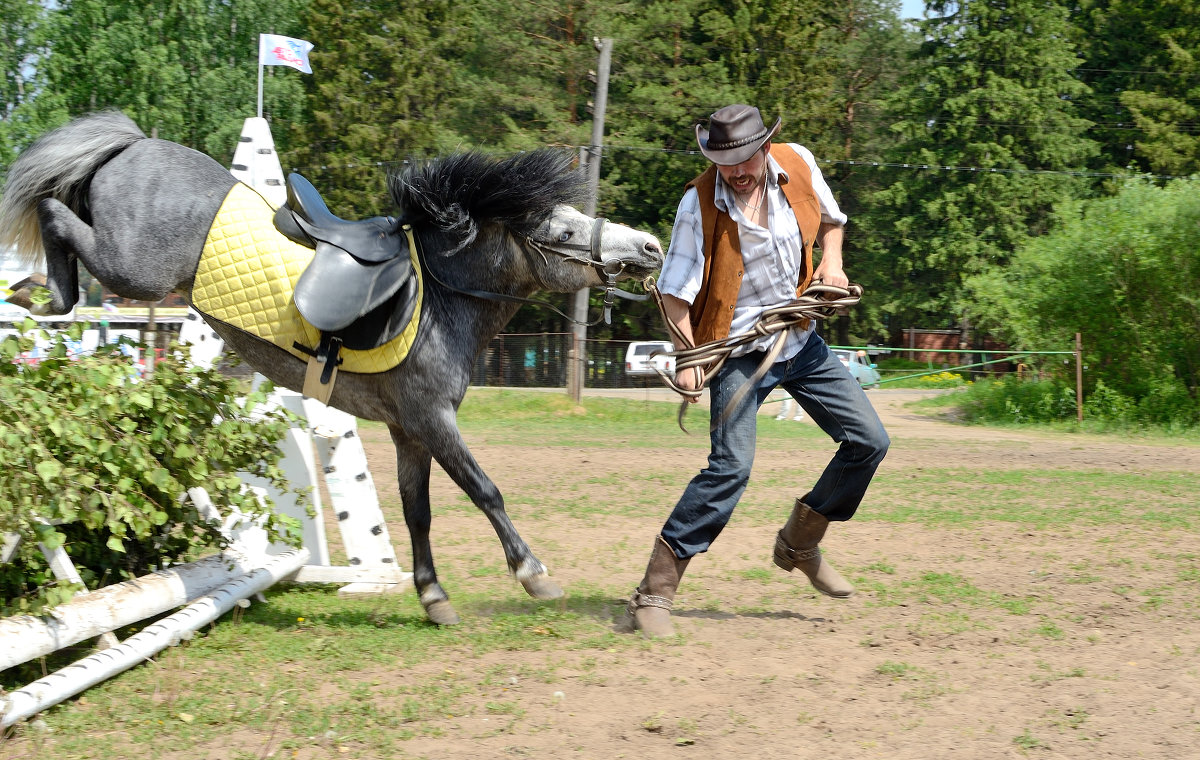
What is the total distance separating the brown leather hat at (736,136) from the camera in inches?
165

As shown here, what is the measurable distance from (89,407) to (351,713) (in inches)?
61.8

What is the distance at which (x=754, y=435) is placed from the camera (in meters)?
4.44

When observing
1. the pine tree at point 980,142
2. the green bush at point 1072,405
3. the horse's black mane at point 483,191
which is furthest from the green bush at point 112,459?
the pine tree at point 980,142

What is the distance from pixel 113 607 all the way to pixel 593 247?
2.32 metres

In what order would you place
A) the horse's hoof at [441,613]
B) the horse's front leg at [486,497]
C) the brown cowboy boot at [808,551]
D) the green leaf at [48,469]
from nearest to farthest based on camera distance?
1. the green leaf at [48,469]
2. the horse's front leg at [486,497]
3. the horse's hoof at [441,613]
4. the brown cowboy boot at [808,551]

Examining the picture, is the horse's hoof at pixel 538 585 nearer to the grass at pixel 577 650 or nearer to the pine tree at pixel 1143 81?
the grass at pixel 577 650

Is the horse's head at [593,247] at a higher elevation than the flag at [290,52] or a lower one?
lower

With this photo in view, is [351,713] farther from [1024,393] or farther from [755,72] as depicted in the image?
[755,72]

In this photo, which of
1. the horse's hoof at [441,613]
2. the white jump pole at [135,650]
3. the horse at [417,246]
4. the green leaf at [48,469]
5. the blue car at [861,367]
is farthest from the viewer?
the blue car at [861,367]

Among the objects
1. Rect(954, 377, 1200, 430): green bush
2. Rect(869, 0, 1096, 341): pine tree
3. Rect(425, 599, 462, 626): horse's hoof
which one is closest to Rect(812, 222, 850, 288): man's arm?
Rect(425, 599, 462, 626): horse's hoof

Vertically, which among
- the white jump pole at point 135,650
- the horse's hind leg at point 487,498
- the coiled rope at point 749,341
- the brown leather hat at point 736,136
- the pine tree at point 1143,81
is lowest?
the white jump pole at point 135,650

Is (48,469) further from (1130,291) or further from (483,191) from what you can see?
(1130,291)

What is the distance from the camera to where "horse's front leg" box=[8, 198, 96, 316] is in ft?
13.9

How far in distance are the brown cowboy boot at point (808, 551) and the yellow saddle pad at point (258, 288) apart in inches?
76.2
